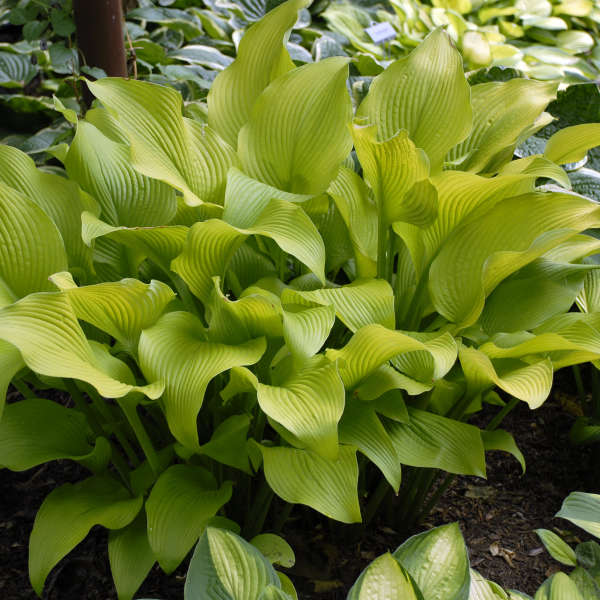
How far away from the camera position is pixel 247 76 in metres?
1.16

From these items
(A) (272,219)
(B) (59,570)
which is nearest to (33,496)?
(B) (59,570)

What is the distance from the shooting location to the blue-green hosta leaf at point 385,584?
2.07 feet

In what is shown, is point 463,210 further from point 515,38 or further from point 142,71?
point 515,38

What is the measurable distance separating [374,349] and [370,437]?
138 millimetres

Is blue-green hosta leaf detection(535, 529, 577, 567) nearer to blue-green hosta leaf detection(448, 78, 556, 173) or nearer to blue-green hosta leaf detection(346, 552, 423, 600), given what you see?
blue-green hosta leaf detection(346, 552, 423, 600)

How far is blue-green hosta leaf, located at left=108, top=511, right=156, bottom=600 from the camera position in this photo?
915mm

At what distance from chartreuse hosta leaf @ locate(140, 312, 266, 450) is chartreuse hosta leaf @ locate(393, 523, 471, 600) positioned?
282 millimetres

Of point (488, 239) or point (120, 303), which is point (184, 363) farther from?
point (488, 239)

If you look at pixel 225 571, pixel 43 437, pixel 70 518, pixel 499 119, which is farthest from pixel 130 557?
pixel 499 119

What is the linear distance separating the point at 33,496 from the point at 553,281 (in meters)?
0.97

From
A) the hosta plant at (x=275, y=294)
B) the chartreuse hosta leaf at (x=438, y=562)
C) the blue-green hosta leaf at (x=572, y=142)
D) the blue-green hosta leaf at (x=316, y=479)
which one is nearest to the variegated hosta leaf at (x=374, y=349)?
the hosta plant at (x=275, y=294)

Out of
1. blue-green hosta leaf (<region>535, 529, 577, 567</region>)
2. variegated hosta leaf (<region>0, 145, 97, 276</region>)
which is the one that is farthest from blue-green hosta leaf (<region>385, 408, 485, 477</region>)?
variegated hosta leaf (<region>0, 145, 97, 276</region>)

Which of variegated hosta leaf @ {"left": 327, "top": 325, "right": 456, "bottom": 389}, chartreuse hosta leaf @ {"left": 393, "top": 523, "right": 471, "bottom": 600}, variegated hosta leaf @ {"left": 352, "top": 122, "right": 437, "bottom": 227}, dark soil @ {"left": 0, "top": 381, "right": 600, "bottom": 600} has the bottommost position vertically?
dark soil @ {"left": 0, "top": 381, "right": 600, "bottom": 600}

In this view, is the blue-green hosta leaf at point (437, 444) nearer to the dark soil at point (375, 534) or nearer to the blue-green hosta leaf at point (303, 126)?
the dark soil at point (375, 534)
